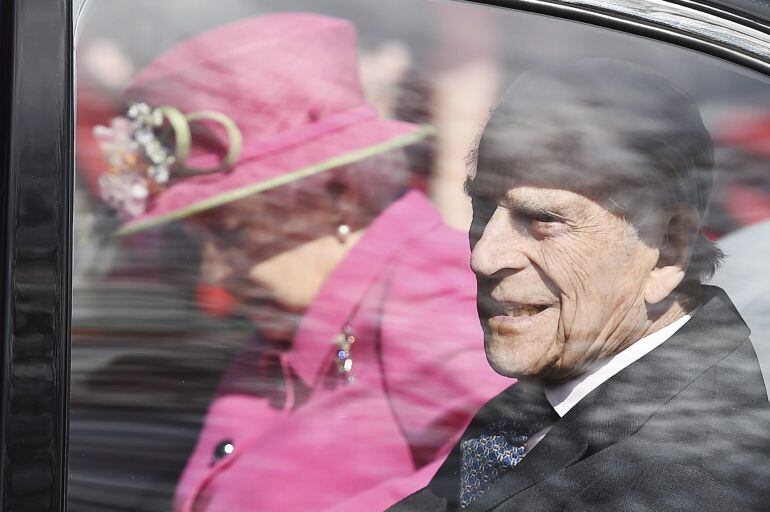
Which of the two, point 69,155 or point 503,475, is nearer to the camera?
point 69,155

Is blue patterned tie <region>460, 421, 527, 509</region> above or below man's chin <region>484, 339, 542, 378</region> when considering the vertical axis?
below

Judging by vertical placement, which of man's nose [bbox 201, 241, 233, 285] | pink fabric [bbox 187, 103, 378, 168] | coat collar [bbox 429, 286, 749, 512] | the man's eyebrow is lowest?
coat collar [bbox 429, 286, 749, 512]

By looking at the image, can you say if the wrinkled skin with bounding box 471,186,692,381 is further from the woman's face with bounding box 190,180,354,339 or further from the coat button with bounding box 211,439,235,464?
the coat button with bounding box 211,439,235,464

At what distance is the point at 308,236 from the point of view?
1.25 m

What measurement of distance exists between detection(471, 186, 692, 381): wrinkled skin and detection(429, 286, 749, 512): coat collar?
2.1 inches

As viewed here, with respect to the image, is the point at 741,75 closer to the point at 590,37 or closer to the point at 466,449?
the point at 590,37

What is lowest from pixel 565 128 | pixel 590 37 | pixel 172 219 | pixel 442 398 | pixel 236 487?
pixel 236 487

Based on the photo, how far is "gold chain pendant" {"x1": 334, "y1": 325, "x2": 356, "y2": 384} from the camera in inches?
49.1

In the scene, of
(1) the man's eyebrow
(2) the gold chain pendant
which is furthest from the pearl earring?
(1) the man's eyebrow

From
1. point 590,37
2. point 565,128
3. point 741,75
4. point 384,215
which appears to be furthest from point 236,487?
point 741,75

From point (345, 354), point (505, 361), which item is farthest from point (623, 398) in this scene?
point (345, 354)

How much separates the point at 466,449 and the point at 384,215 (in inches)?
14.3

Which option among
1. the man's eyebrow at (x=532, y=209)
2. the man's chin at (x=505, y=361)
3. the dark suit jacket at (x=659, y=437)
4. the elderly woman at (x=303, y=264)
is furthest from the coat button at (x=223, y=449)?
the man's eyebrow at (x=532, y=209)

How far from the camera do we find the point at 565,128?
51.0 inches
